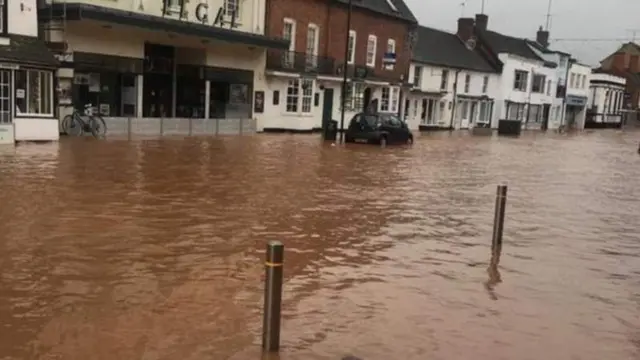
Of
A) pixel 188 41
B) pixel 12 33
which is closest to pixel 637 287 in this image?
pixel 12 33

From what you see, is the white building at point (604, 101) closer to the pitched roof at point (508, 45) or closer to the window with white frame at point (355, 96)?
the pitched roof at point (508, 45)

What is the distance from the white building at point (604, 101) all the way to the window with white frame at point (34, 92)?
73962mm

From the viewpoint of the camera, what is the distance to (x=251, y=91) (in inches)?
A: 1419

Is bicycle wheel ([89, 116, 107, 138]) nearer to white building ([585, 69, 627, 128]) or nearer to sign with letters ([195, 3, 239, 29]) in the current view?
sign with letters ([195, 3, 239, 29])

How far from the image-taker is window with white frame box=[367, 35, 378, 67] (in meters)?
45.8

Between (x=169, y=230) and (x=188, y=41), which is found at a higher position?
(x=188, y=41)

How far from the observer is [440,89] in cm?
5538

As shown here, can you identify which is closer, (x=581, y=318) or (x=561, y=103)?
(x=581, y=318)

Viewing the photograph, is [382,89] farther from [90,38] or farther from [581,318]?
[581,318]

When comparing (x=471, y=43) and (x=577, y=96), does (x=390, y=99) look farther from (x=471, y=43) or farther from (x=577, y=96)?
(x=577, y=96)

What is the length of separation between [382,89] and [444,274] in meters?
39.4

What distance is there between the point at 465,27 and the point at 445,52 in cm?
759

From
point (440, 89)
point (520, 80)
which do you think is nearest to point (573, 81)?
point (520, 80)

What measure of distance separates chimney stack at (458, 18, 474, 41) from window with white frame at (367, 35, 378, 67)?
68.5ft
